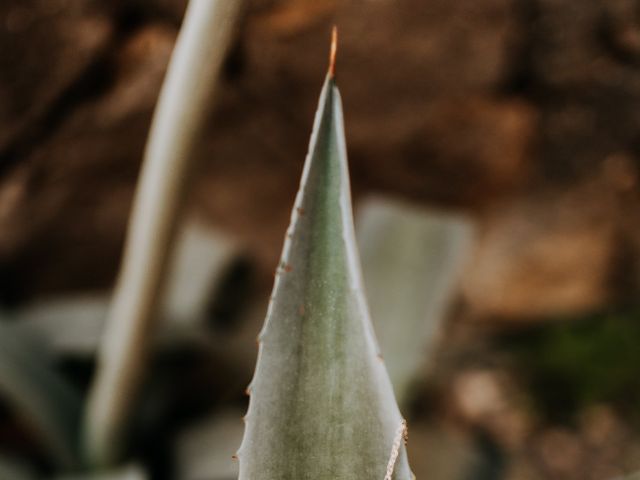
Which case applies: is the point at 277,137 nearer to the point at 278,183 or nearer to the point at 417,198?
the point at 278,183

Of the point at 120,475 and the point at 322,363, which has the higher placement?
the point at 322,363

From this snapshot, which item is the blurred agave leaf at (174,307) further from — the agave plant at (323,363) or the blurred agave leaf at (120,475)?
the agave plant at (323,363)

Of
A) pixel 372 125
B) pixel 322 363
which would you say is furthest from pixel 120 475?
pixel 372 125

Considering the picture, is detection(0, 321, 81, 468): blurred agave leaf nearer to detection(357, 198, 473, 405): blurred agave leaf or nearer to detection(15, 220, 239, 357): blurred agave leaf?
detection(15, 220, 239, 357): blurred agave leaf

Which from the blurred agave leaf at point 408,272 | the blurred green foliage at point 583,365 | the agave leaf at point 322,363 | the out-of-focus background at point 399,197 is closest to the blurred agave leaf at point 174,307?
the out-of-focus background at point 399,197

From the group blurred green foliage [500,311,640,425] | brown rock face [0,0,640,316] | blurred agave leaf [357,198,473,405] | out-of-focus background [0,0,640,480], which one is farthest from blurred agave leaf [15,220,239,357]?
blurred green foliage [500,311,640,425]

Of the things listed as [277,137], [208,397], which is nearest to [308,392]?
[208,397]

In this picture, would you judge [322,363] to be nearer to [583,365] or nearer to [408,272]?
[408,272]
